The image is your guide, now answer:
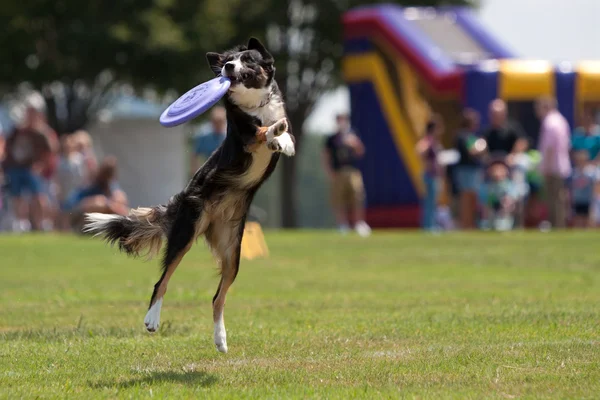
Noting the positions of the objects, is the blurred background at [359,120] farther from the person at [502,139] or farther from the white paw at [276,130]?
the white paw at [276,130]

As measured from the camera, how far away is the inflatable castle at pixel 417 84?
81.3 feet

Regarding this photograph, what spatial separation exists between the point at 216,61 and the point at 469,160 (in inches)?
555

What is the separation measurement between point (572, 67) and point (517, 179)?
3.55 m

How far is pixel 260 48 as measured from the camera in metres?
7.98

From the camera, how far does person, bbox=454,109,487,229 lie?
21391 mm

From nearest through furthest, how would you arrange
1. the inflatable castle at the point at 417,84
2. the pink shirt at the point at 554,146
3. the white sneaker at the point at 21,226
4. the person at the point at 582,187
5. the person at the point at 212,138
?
the person at the point at 212,138 → the pink shirt at the point at 554,146 → the person at the point at 582,187 → the white sneaker at the point at 21,226 → the inflatable castle at the point at 417,84

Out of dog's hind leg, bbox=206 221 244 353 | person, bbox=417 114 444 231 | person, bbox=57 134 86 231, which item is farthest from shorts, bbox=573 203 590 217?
dog's hind leg, bbox=206 221 244 353

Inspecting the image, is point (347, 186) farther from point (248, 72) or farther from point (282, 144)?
point (282, 144)

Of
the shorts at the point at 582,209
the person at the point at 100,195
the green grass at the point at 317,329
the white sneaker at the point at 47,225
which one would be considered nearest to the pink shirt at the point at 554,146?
the shorts at the point at 582,209

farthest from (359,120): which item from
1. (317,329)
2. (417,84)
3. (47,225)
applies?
(317,329)

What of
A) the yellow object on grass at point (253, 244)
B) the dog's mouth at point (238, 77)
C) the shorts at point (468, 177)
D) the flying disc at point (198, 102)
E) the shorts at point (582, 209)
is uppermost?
the dog's mouth at point (238, 77)

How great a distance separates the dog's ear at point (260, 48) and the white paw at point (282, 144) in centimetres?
58

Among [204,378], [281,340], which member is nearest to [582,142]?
[281,340]

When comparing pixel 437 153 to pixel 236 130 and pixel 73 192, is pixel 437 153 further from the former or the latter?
pixel 236 130
